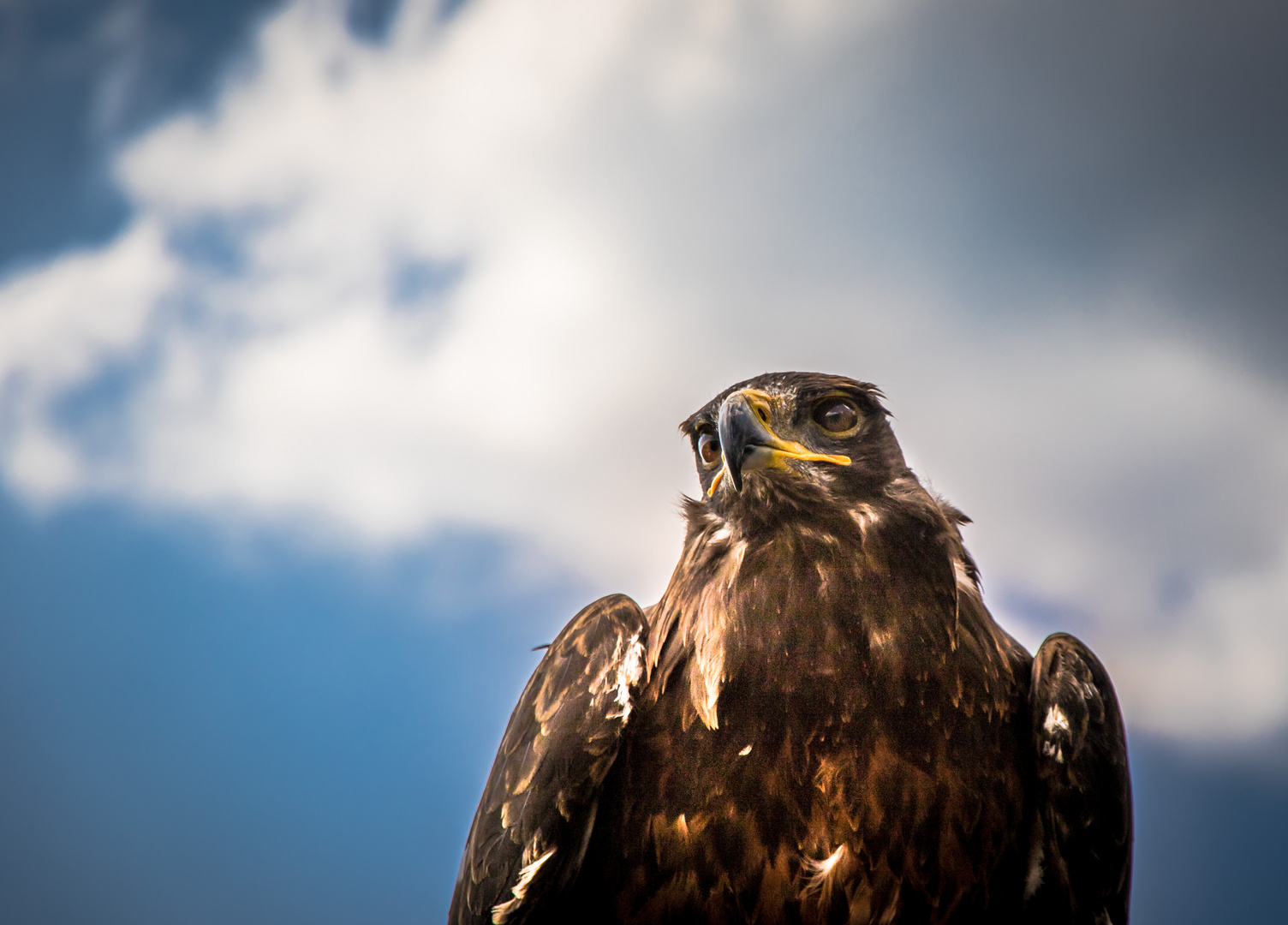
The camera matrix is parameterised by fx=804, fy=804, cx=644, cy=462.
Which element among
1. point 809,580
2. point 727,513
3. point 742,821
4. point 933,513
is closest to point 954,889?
point 742,821

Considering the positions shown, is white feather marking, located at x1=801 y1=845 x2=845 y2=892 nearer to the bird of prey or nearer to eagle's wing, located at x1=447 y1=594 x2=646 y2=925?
the bird of prey

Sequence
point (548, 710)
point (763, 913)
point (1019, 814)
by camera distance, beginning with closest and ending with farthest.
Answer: point (763, 913) < point (1019, 814) < point (548, 710)

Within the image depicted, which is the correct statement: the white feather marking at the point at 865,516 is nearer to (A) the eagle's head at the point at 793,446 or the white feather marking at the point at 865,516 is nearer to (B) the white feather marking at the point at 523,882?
(A) the eagle's head at the point at 793,446

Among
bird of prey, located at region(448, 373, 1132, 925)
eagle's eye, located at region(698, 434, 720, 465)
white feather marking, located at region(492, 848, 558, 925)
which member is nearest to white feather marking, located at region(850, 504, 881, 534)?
bird of prey, located at region(448, 373, 1132, 925)

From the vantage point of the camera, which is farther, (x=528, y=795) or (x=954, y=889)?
(x=528, y=795)

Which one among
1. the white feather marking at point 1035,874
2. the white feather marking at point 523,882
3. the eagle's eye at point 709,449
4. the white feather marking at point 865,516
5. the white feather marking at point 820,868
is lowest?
the white feather marking at point 523,882

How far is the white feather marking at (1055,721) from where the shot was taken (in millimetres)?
2486

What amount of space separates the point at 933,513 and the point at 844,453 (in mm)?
354

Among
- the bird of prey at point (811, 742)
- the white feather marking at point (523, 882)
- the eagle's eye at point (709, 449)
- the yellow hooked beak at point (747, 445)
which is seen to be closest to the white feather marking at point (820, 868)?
the bird of prey at point (811, 742)

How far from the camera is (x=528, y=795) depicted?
2494mm

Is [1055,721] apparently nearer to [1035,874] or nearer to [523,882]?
[1035,874]

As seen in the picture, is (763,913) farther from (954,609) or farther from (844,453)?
(844,453)

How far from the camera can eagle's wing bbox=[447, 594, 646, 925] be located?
2.46 m

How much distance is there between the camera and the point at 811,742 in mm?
2318
